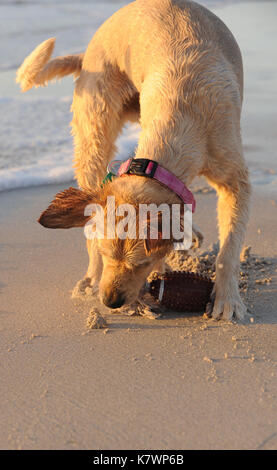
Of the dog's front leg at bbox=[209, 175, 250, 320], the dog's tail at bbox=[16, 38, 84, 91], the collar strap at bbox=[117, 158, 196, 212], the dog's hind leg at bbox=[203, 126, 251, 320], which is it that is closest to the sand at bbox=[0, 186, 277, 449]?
the dog's hind leg at bbox=[203, 126, 251, 320]

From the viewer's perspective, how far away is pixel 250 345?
3.77 meters

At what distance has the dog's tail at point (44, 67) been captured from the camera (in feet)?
17.0

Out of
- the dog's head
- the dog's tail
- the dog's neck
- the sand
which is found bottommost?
the sand

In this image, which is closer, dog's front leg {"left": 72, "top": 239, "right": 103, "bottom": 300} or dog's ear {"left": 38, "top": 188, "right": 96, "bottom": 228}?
dog's ear {"left": 38, "top": 188, "right": 96, "bottom": 228}

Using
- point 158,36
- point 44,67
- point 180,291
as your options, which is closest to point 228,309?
point 180,291

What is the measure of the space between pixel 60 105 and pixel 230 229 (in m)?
6.59

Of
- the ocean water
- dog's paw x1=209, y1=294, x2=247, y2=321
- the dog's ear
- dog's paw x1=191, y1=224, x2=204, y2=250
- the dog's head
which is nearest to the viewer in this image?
the dog's head

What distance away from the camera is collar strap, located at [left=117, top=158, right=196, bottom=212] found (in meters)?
3.47

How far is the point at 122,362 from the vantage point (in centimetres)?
359

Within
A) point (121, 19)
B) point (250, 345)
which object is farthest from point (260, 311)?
point (121, 19)

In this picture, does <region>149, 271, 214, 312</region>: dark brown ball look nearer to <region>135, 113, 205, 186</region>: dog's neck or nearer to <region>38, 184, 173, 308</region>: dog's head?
<region>38, 184, 173, 308</region>: dog's head

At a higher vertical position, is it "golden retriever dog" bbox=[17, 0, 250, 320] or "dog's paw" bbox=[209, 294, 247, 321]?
"golden retriever dog" bbox=[17, 0, 250, 320]

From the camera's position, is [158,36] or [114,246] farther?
[158,36]

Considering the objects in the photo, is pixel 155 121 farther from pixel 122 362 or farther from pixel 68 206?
pixel 122 362
